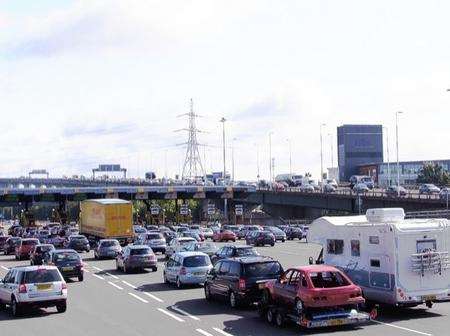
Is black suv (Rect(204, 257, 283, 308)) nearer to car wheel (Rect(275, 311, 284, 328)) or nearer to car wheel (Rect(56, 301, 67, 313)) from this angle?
car wheel (Rect(275, 311, 284, 328))

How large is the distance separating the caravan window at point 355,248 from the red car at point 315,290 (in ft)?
9.77

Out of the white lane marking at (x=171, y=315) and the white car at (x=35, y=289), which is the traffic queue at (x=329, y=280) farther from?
the white lane marking at (x=171, y=315)

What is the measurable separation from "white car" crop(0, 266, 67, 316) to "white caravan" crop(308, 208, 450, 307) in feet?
27.8

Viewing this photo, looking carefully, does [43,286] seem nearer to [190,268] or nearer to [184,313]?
A: [184,313]

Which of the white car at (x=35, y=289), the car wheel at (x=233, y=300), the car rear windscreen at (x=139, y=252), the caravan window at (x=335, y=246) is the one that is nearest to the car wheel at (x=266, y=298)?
the car wheel at (x=233, y=300)

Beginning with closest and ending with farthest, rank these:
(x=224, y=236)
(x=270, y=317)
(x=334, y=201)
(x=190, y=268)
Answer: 1. (x=270, y=317)
2. (x=190, y=268)
3. (x=224, y=236)
4. (x=334, y=201)

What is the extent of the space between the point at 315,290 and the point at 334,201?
3114 inches

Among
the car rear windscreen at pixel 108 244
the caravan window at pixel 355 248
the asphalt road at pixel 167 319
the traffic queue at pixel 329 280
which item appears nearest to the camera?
the traffic queue at pixel 329 280

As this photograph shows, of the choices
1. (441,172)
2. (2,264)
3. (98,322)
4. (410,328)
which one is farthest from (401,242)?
(441,172)

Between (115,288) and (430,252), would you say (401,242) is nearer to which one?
(430,252)

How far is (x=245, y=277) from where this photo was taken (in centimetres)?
2141

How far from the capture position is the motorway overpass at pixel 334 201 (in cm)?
7756

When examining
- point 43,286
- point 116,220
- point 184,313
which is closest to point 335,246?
point 184,313

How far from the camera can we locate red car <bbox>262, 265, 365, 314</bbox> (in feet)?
56.5
